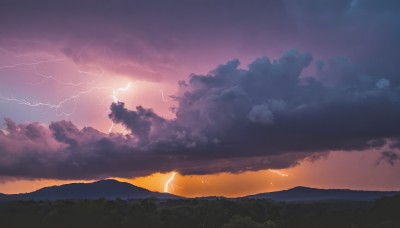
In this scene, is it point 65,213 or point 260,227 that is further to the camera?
point 65,213

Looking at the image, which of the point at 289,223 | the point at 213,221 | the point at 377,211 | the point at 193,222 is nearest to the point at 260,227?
the point at 289,223

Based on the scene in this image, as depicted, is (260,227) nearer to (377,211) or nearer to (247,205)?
(377,211)

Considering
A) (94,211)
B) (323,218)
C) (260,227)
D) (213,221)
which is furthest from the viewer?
(213,221)

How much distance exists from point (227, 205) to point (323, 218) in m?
57.1

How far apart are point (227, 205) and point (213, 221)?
30.1m

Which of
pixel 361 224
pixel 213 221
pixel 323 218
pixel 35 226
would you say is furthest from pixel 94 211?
pixel 361 224

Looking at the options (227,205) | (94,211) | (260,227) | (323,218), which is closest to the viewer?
(260,227)

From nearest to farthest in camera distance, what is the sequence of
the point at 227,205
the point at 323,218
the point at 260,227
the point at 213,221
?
1. the point at 260,227
2. the point at 323,218
3. the point at 213,221
4. the point at 227,205

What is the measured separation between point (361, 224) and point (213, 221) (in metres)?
43.1

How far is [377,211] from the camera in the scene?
339ft

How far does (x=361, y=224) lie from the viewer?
326 ft

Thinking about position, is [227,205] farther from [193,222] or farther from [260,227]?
[260,227]

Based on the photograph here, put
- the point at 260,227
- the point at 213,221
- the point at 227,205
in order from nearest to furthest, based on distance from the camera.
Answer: the point at 260,227, the point at 213,221, the point at 227,205

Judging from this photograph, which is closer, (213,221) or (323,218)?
(323,218)
